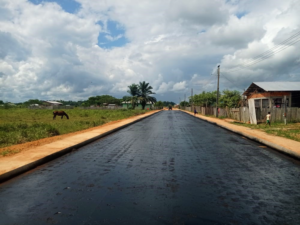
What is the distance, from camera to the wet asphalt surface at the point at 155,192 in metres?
3.97

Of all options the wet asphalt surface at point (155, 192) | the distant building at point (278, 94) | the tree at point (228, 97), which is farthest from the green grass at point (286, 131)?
the tree at point (228, 97)

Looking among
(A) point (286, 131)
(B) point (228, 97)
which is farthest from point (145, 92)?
(A) point (286, 131)

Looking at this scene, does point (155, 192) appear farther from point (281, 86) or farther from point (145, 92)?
point (145, 92)

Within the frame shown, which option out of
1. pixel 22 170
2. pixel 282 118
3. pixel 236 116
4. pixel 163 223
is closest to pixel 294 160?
pixel 163 223

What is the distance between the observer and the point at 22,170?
6914 mm

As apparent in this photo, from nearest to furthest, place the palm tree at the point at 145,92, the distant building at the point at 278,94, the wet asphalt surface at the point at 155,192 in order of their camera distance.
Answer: the wet asphalt surface at the point at 155,192 < the distant building at the point at 278,94 < the palm tree at the point at 145,92

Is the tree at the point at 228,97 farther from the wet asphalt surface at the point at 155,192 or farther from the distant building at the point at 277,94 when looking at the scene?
the wet asphalt surface at the point at 155,192

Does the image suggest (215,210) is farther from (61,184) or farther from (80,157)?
(80,157)

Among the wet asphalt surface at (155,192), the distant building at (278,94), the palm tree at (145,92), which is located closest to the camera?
the wet asphalt surface at (155,192)

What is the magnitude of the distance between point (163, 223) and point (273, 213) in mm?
1790

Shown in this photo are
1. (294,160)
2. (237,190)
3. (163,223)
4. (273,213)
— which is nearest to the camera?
(163,223)

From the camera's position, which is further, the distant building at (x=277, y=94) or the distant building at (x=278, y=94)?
the distant building at (x=278, y=94)

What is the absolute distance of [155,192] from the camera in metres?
5.10

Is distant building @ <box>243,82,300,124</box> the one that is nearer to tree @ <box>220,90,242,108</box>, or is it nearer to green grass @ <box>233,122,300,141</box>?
tree @ <box>220,90,242,108</box>
